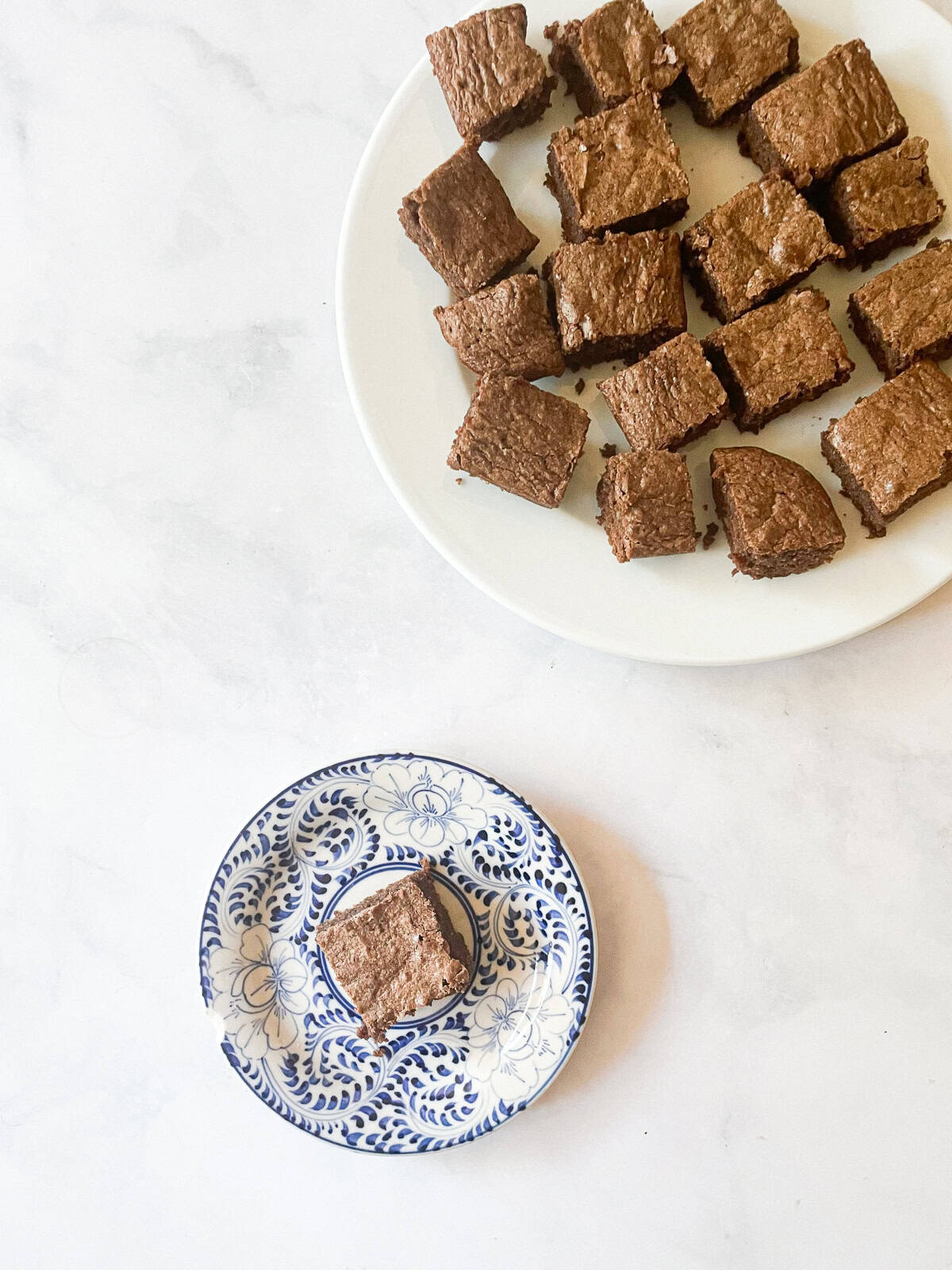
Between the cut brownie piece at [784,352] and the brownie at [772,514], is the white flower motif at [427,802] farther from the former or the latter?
the cut brownie piece at [784,352]

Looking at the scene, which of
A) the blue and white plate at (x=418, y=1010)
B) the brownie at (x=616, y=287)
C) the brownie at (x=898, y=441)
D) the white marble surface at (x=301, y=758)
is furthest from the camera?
the white marble surface at (x=301, y=758)

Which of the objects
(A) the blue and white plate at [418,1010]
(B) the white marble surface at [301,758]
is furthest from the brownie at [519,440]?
(A) the blue and white plate at [418,1010]

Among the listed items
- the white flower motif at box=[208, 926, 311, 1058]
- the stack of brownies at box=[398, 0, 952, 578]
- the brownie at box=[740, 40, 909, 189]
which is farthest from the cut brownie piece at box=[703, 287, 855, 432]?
the white flower motif at box=[208, 926, 311, 1058]

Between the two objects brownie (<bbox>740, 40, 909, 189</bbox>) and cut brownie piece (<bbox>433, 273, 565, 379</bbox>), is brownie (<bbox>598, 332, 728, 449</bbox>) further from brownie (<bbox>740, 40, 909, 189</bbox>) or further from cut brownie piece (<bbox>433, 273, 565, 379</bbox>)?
brownie (<bbox>740, 40, 909, 189</bbox>)

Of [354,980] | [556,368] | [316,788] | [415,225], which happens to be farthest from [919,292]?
[354,980]

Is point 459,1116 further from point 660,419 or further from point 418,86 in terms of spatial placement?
point 418,86
